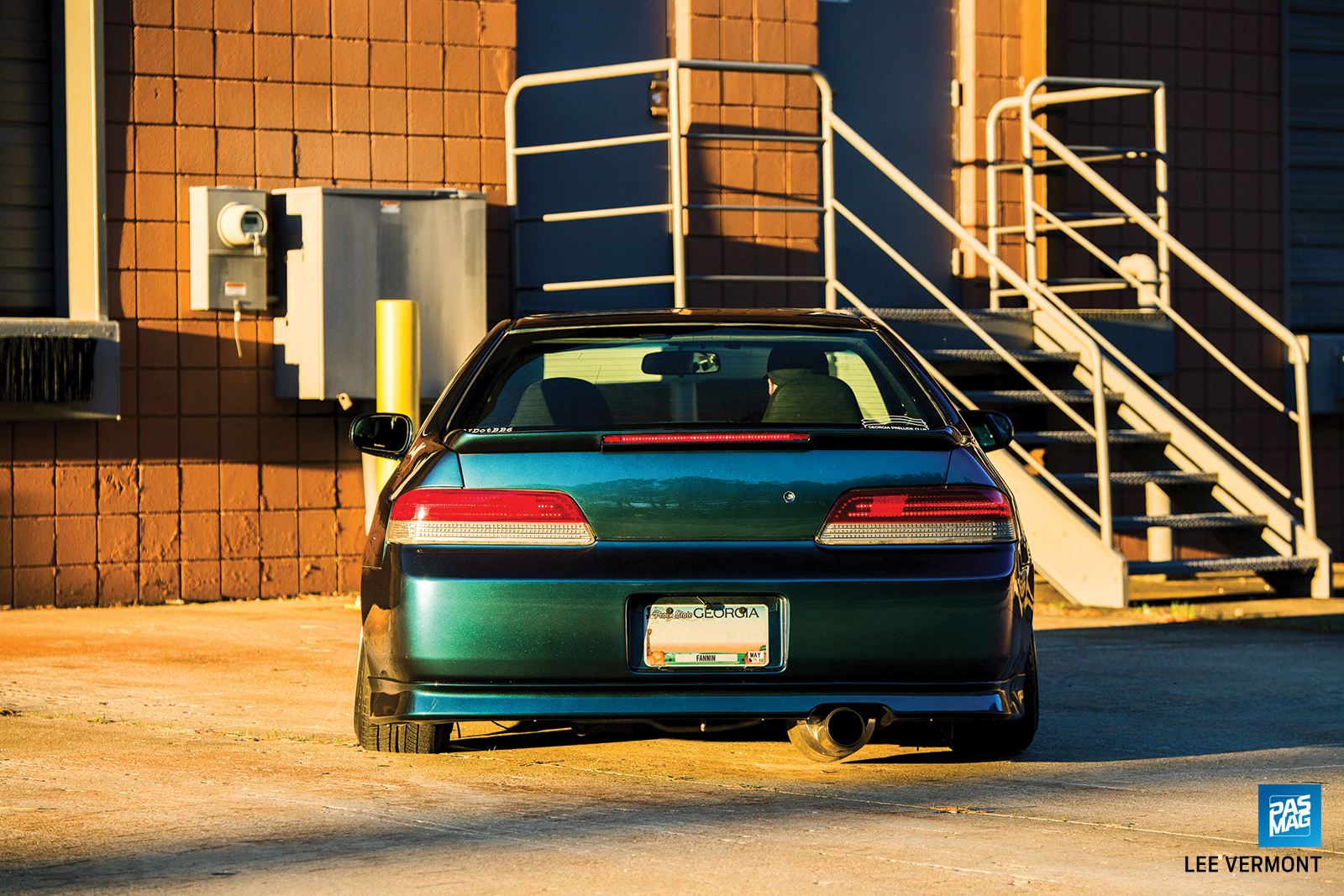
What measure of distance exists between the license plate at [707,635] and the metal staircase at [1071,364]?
5020 millimetres

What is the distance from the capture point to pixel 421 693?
480 centimetres

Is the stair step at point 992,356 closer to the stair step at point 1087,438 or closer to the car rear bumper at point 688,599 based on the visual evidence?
the stair step at point 1087,438

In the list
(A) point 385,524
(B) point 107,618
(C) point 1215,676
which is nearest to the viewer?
(A) point 385,524

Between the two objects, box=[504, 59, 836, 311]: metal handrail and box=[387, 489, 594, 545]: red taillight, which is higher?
box=[504, 59, 836, 311]: metal handrail

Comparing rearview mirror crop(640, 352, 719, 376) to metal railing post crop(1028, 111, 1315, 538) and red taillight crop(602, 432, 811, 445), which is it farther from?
metal railing post crop(1028, 111, 1315, 538)

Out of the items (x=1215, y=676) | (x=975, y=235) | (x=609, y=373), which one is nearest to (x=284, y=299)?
(x=609, y=373)

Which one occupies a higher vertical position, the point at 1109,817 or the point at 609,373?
the point at 609,373

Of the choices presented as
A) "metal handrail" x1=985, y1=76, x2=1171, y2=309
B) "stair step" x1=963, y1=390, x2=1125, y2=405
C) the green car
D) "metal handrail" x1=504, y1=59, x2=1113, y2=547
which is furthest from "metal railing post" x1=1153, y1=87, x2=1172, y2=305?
the green car

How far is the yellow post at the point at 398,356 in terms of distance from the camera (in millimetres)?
9531

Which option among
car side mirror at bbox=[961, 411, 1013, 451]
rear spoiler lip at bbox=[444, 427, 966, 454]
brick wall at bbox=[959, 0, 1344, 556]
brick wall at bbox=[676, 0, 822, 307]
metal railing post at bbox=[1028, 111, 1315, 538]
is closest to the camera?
rear spoiler lip at bbox=[444, 427, 966, 454]

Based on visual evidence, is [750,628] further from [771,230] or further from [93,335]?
[771,230]

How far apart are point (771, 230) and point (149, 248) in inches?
153

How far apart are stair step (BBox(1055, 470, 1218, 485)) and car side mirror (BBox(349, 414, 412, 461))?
16.2 feet

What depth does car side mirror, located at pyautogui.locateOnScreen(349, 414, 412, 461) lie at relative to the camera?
589 cm
